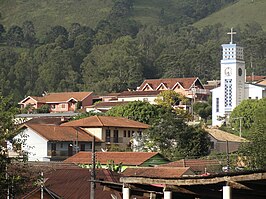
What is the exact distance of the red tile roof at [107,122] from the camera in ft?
211

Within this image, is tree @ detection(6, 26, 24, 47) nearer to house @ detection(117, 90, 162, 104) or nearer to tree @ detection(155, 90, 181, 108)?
house @ detection(117, 90, 162, 104)

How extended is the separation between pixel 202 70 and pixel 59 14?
82159 mm

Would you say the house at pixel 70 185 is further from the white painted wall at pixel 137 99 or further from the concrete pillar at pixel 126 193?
the white painted wall at pixel 137 99

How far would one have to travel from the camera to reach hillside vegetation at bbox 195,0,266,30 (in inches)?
6634

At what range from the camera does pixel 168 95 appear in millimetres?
88875

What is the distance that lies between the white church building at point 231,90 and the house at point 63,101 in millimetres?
21629

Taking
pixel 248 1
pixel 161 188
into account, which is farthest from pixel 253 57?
pixel 161 188

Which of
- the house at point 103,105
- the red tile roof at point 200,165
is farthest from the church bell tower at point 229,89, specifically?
the red tile roof at point 200,165

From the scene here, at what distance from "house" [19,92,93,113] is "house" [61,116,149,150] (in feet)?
105

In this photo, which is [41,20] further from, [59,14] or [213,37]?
[213,37]

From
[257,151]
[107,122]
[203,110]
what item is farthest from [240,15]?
[257,151]

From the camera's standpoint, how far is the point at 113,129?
212ft

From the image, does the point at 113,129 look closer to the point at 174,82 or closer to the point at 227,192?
the point at 174,82

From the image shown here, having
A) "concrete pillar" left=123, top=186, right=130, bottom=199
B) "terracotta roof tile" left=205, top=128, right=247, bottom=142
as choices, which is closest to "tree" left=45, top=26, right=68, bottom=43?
"terracotta roof tile" left=205, top=128, right=247, bottom=142
